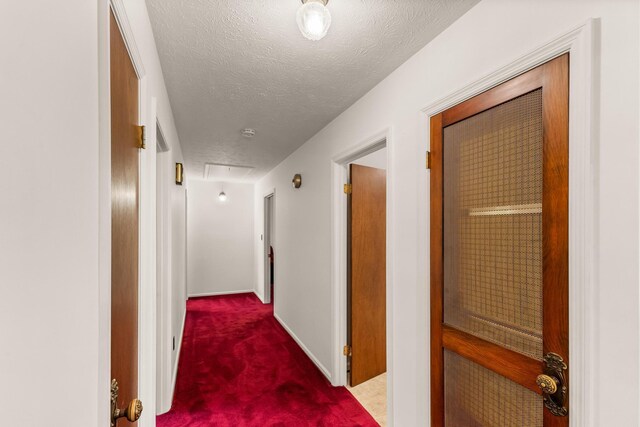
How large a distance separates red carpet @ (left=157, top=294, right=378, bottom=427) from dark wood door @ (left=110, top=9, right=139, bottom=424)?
123cm

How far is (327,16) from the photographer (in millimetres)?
1158

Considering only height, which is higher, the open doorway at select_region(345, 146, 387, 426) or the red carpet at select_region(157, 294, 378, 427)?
the open doorway at select_region(345, 146, 387, 426)

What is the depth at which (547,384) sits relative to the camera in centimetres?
104

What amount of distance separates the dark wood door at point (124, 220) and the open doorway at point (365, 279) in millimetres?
1748

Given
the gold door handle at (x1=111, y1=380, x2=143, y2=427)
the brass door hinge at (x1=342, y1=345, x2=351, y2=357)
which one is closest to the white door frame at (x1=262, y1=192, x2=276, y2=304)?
the brass door hinge at (x1=342, y1=345, x2=351, y2=357)

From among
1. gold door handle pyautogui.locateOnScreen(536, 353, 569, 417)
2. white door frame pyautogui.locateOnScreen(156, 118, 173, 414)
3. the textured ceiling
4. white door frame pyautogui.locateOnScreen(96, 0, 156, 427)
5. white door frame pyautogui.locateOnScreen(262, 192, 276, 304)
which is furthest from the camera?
white door frame pyautogui.locateOnScreen(262, 192, 276, 304)

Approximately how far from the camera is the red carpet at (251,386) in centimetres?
215

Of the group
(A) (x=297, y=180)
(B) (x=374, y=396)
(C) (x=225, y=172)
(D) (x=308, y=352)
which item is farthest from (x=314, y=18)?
(C) (x=225, y=172)

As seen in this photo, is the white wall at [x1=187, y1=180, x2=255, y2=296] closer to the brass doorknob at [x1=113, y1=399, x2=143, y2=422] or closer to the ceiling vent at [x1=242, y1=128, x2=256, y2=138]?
the ceiling vent at [x1=242, y1=128, x2=256, y2=138]

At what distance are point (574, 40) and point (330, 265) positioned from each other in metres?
2.11

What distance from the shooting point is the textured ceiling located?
1.34 meters

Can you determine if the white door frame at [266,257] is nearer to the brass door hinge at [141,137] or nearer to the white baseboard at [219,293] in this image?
the white baseboard at [219,293]
